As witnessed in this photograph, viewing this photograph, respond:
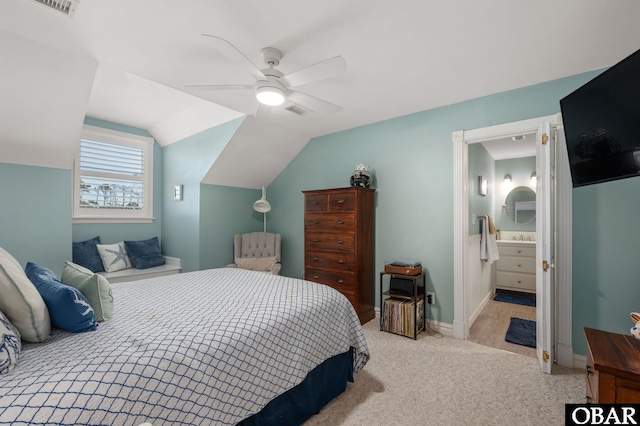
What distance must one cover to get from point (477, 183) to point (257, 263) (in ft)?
11.0

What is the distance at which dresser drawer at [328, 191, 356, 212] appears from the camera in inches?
129

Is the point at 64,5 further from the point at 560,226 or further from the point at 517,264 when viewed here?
the point at 517,264

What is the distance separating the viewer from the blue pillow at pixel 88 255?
361cm

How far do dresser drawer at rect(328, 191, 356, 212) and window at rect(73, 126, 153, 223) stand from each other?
3042 mm

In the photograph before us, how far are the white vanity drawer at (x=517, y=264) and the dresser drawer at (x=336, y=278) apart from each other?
305 centimetres

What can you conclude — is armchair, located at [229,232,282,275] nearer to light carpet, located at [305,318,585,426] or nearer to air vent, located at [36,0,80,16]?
light carpet, located at [305,318,585,426]

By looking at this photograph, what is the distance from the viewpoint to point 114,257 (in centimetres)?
385

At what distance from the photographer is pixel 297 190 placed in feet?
14.6

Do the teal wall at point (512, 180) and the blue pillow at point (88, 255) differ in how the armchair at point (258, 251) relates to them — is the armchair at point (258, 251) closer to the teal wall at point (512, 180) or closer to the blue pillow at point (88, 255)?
the blue pillow at point (88, 255)

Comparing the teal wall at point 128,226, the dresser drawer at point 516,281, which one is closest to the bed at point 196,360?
the teal wall at point 128,226

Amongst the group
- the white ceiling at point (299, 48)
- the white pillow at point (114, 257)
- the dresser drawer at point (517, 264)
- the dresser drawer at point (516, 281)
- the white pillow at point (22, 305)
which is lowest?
the dresser drawer at point (516, 281)

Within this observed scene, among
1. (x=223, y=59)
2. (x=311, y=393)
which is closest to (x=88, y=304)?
Answer: (x=311, y=393)

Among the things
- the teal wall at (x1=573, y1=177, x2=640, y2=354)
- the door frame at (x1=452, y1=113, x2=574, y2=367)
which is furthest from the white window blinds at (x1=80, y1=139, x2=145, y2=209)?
the teal wall at (x1=573, y1=177, x2=640, y2=354)

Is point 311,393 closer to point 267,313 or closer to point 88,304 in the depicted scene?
point 267,313
